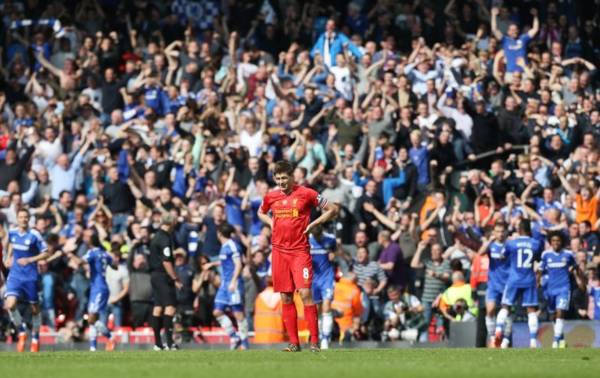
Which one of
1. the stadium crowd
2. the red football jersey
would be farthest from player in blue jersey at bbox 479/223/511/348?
the red football jersey

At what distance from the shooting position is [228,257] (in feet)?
86.0

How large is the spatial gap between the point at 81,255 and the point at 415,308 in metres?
6.25

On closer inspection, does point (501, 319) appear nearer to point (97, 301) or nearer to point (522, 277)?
point (522, 277)

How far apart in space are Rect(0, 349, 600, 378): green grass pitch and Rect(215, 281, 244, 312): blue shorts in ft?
19.9

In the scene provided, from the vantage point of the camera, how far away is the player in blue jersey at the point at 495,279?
25391 mm

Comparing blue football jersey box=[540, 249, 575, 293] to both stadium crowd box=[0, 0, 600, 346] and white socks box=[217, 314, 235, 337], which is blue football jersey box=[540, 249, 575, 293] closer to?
stadium crowd box=[0, 0, 600, 346]

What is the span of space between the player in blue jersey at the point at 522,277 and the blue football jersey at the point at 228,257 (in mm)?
4301

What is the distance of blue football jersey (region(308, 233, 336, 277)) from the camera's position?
25.0m

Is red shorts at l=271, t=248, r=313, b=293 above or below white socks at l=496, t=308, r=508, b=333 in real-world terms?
above

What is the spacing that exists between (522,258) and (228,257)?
15.5ft

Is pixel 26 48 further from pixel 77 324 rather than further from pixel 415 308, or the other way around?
pixel 415 308

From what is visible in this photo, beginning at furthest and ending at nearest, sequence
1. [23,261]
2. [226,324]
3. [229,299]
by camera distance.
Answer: [226,324] < [229,299] < [23,261]

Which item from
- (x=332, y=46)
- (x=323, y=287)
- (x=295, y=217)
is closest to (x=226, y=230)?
(x=323, y=287)

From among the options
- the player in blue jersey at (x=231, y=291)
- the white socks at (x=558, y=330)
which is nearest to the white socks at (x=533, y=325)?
the white socks at (x=558, y=330)
